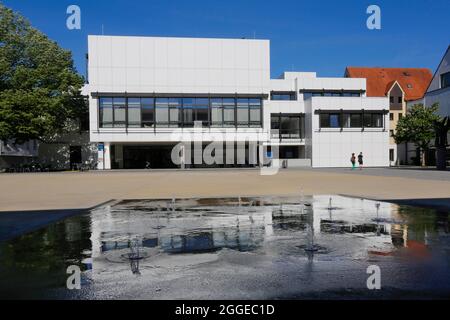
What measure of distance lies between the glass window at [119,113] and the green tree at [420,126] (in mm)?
34310

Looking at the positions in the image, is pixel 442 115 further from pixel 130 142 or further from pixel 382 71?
pixel 130 142

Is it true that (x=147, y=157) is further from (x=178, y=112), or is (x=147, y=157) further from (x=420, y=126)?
(x=420, y=126)

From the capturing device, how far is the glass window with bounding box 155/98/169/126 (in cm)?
5119

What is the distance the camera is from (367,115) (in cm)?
5794

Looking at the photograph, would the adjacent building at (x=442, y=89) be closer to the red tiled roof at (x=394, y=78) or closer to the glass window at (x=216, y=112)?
the red tiled roof at (x=394, y=78)

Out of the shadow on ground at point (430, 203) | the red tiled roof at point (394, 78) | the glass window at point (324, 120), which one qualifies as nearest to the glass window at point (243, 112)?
the glass window at point (324, 120)

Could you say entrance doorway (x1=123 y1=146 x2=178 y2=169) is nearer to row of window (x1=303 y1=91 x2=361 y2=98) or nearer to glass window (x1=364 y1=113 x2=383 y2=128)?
row of window (x1=303 y1=91 x2=361 y2=98)

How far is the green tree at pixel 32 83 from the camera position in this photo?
143 feet

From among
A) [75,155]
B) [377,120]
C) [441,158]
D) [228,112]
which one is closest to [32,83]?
[75,155]

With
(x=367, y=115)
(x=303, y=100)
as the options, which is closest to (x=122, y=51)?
(x=303, y=100)

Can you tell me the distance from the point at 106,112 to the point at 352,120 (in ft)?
102

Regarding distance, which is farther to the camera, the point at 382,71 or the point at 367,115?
the point at 382,71

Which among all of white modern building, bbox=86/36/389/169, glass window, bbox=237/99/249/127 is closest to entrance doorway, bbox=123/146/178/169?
white modern building, bbox=86/36/389/169

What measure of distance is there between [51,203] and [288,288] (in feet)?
38.0
